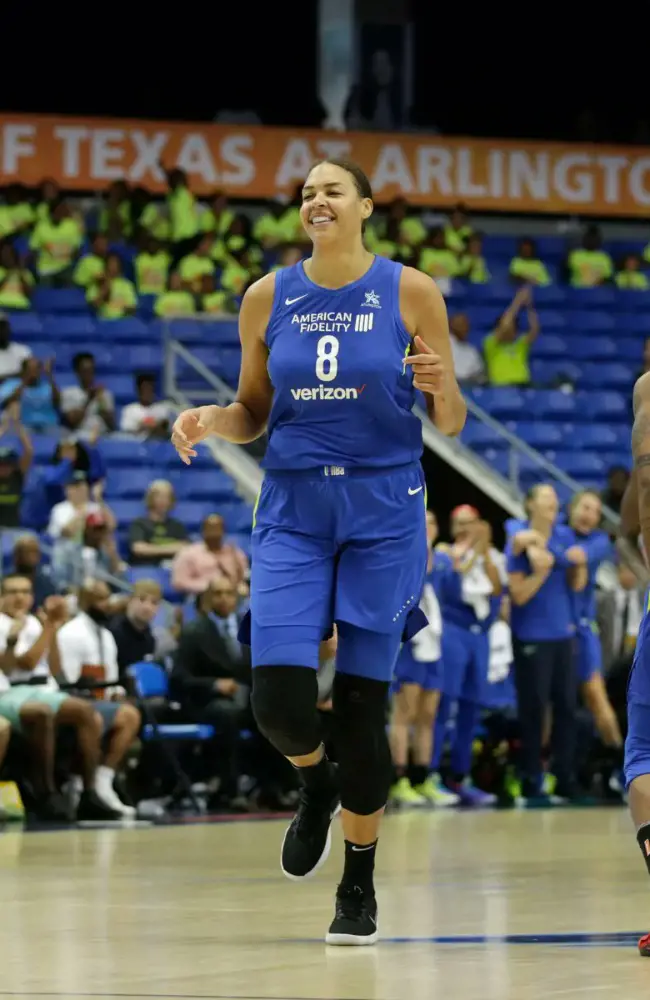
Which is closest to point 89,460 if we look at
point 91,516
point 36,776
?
point 91,516

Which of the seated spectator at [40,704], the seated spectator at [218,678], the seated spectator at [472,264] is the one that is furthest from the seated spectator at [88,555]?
the seated spectator at [472,264]

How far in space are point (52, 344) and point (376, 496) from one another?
13.5 meters

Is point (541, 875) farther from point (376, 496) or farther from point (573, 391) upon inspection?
point (573, 391)

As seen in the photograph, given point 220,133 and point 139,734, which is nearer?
point 139,734

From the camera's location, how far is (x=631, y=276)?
22.5 metres

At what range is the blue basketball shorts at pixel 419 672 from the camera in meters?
13.6

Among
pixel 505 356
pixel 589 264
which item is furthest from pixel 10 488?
pixel 589 264

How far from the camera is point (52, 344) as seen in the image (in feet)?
61.8

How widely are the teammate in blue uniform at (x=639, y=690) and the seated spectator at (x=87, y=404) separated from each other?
1178cm

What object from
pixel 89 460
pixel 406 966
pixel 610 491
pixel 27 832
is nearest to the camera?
pixel 406 966

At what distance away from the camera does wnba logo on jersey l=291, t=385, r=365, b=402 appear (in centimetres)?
571

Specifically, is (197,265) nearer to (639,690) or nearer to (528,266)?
(528,266)

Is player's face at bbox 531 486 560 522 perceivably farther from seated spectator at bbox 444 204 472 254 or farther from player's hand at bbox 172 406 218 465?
seated spectator at bbox 444 204 472 254

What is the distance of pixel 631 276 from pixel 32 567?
1116 centimetres
